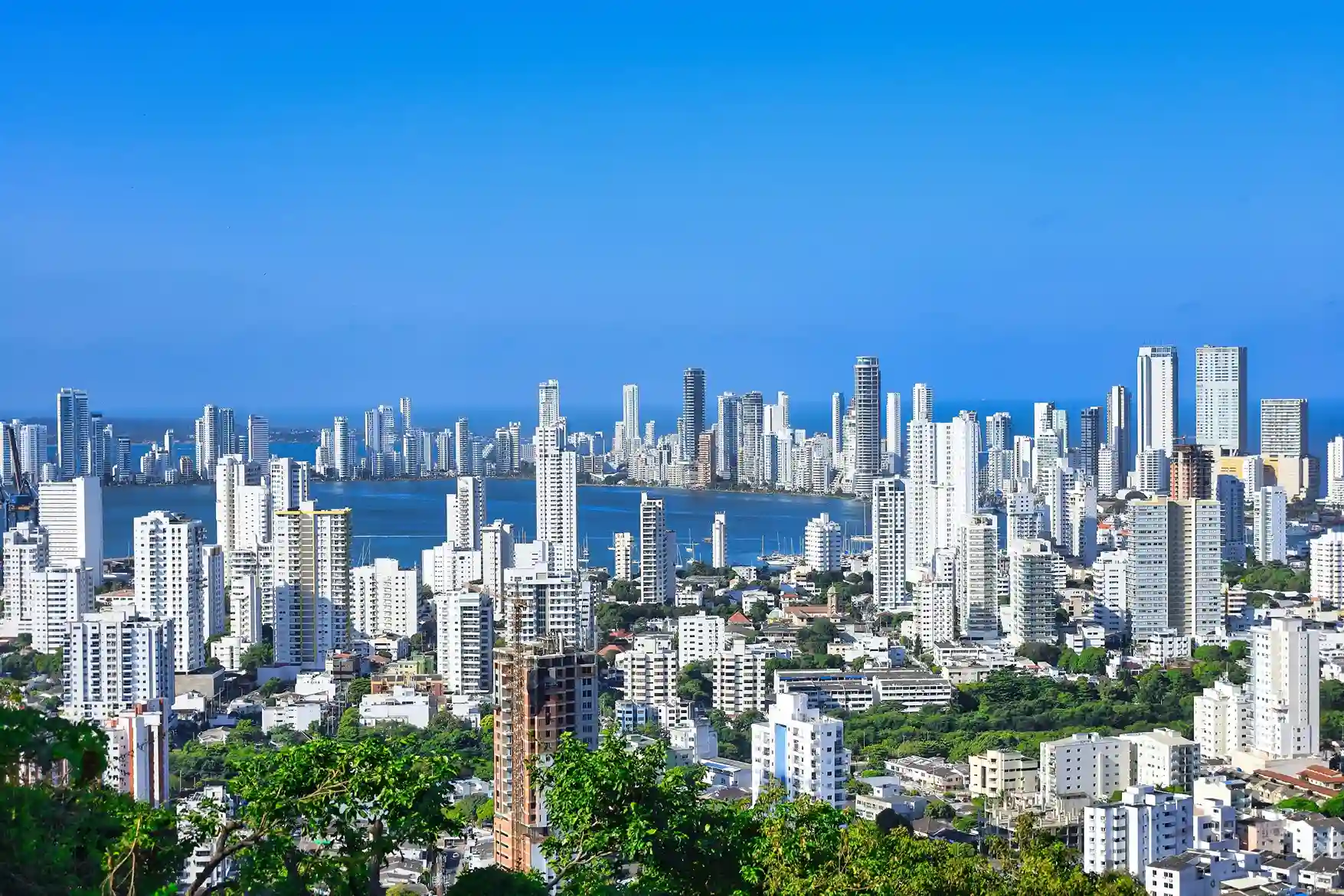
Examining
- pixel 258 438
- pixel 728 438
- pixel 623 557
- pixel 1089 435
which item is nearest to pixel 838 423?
pixel 728 438

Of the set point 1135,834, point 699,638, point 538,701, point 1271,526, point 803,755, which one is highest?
point 1271,526

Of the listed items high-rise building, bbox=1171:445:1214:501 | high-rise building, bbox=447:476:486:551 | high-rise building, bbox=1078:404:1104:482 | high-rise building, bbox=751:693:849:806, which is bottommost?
high-rise building, bbox=751:693:849:806

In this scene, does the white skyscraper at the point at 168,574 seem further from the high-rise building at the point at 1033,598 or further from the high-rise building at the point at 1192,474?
the high-rise building at the point at 1192,474

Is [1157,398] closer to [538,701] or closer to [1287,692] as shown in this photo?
[1287,692]

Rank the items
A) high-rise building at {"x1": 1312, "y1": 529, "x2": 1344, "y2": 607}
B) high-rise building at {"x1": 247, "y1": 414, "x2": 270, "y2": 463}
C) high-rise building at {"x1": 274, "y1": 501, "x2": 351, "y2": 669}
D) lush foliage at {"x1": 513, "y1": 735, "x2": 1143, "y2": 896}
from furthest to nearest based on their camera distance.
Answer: high-rise building at {"x1": 247, "y1": 414, "x2": 270, "y2": 463} < high-rise building at {"x1": 1312, "y1": 529, "x2": 1344, "y2": 607} < high-rise building at {"x1": 274, "y1": 501, "x2": 351, "y2": 669} < lush foliage at {"x1": 513, "y1": 735, "x2": 1143, "y2": 896}

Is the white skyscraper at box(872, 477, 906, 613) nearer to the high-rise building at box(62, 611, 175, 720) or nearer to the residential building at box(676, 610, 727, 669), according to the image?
the residential building at box(676, 610, 727, 669)

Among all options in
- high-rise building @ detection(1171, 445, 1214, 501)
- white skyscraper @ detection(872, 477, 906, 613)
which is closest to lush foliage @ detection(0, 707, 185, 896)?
white skyscraper @ detection(872, 477, 906, 613)
